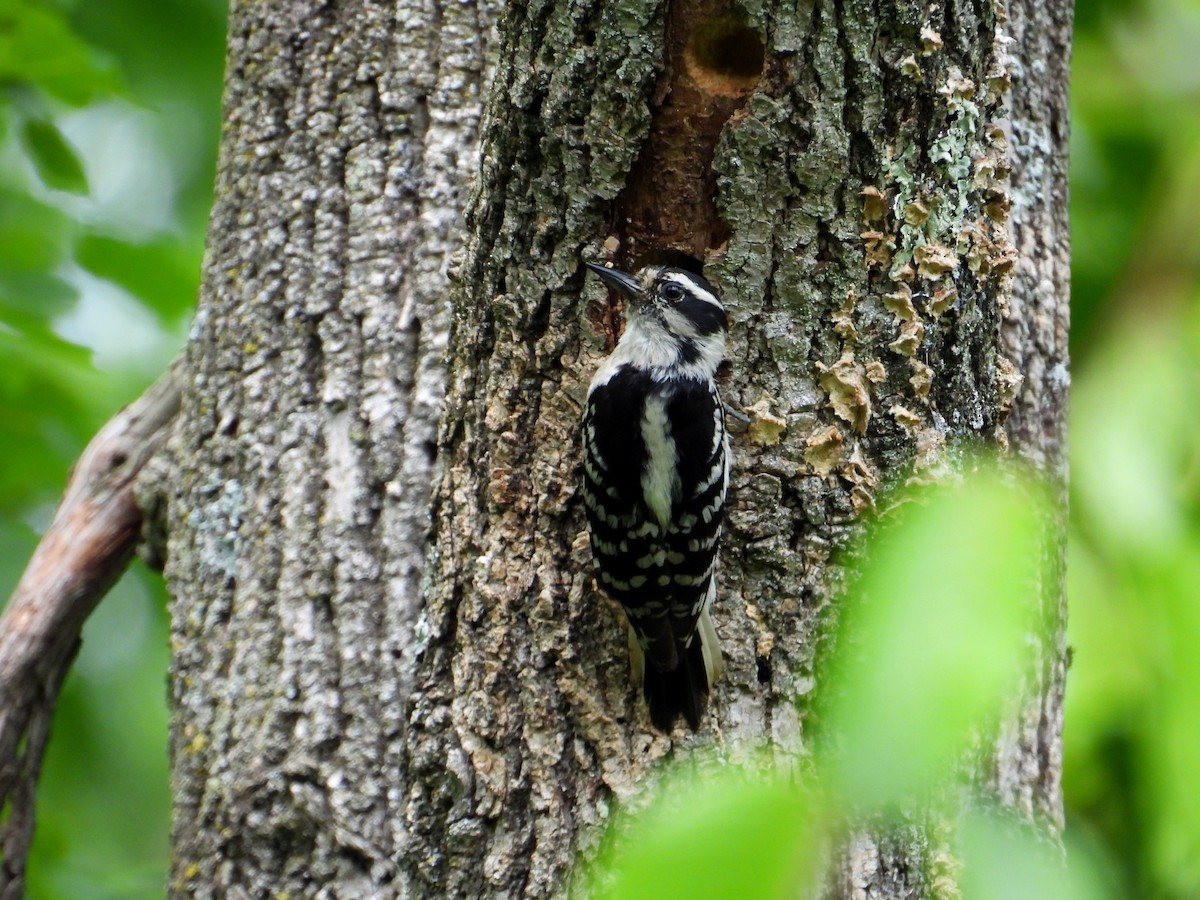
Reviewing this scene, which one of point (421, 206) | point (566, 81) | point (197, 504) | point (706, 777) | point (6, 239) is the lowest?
point (706, 777)

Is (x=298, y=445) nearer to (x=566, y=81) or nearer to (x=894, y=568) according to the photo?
(x=566, y=81)

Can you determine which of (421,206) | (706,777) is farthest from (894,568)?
(421,206)

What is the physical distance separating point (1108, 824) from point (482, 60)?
3.02 meters

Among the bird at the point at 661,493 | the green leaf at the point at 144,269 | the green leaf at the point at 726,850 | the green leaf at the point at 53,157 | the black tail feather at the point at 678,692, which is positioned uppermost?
the green leaf at the point at 53,157

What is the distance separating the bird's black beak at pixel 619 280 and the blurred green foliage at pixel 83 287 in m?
1.85

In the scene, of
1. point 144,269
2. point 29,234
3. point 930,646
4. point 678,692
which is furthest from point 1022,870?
point 29,234

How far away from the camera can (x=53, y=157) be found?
3.88 meters

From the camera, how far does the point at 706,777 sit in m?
2.45

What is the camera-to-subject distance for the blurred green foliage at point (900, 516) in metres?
0.70

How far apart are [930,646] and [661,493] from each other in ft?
6.68

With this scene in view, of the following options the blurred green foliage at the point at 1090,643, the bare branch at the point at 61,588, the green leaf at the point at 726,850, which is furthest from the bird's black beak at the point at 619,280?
the green leaf at the point at 726,850

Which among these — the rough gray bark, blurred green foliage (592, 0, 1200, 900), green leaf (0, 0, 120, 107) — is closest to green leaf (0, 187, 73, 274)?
green leaf (0, 0, 120, 107)

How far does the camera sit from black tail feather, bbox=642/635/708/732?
2.47 meters

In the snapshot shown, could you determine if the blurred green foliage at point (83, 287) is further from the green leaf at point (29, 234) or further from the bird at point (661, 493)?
the bird at point (661, 493)
